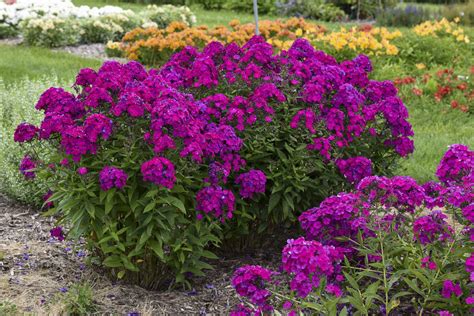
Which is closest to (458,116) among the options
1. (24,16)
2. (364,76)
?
(364,76)

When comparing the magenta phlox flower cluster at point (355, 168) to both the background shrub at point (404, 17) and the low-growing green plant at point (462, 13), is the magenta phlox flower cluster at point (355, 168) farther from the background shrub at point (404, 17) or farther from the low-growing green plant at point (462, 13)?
the background shrub at point (404, 17)

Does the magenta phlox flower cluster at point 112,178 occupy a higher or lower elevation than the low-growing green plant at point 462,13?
higher

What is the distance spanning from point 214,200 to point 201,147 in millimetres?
279

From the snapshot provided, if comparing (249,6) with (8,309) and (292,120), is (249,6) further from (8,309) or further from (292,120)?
(8,309)

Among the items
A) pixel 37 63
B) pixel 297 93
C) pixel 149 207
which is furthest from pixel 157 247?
pixel 37 63

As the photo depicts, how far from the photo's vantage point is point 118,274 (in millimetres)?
3928

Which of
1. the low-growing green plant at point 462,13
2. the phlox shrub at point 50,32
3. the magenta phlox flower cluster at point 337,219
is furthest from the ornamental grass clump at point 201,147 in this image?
the low-growing green plant at point 462,13

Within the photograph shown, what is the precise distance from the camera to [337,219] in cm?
349

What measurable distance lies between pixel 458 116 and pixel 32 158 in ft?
17.5

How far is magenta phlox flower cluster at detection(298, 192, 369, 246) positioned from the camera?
3.43 metres

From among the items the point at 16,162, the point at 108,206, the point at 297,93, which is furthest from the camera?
the point at 16,162

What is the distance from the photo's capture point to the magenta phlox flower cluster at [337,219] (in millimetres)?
3428

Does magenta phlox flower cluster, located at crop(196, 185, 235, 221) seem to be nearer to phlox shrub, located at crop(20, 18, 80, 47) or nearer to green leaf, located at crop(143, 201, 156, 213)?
green leaf, located at crop(143, 201, 156, 213)

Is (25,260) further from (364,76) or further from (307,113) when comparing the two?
(364,76)
